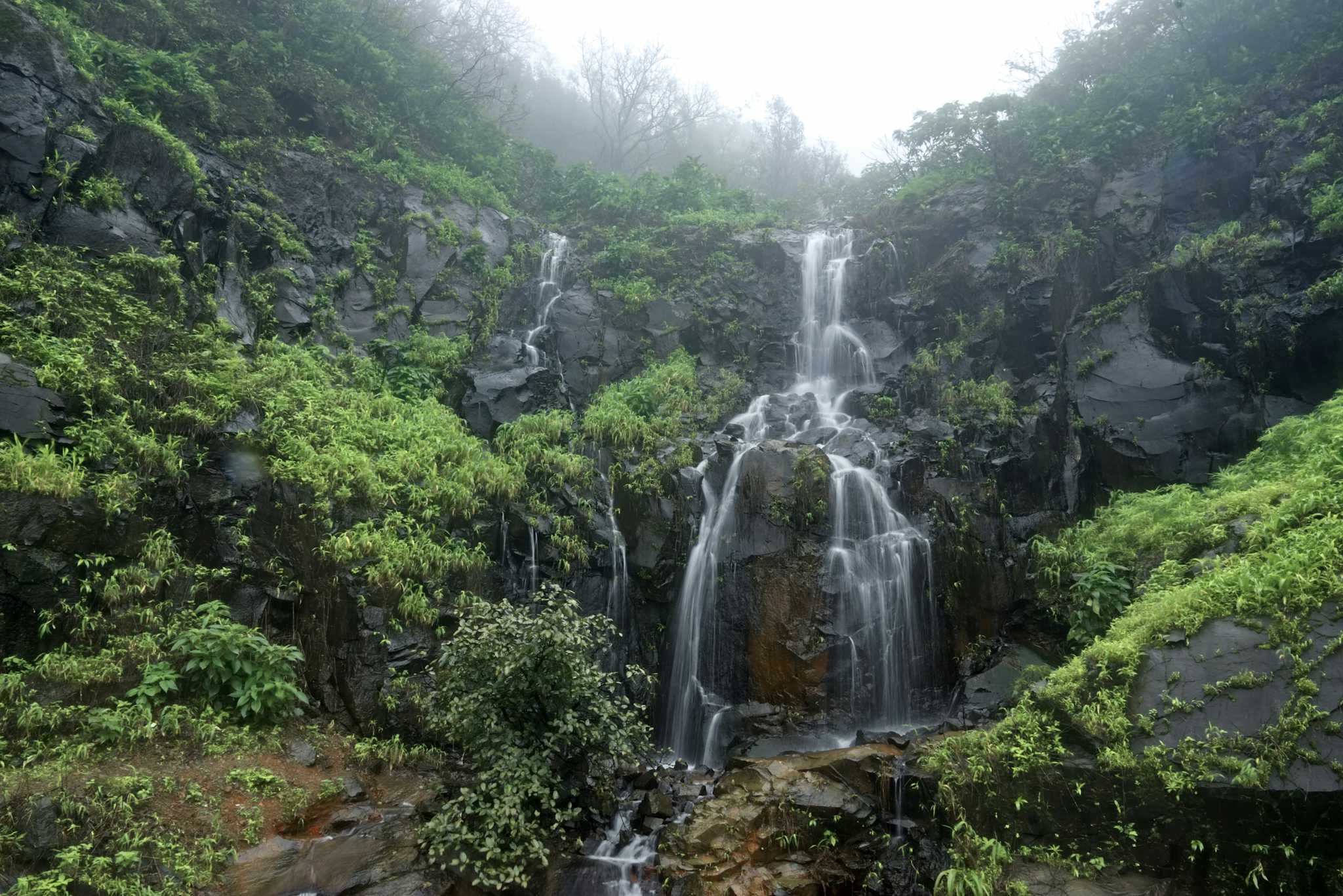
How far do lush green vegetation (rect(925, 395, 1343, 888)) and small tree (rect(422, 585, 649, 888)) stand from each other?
4.03 meters

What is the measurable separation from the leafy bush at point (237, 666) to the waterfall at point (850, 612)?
6.09m

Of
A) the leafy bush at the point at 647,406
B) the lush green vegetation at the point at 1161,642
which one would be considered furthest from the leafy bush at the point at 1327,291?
the leafy bush at the point at 647,406

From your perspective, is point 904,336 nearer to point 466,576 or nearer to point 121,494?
point 466,576

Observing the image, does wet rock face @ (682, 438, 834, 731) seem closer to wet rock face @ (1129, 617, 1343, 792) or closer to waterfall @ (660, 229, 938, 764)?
waterfall @ (660, 229, 938, 764)

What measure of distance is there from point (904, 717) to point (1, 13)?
2012 cm

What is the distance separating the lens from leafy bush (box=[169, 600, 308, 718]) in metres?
8.13

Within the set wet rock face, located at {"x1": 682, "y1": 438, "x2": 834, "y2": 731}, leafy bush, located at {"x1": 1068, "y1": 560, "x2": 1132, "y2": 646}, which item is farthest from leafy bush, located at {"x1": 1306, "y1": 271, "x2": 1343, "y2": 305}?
wet rock face, located at {"x1": 682, "y1": 438, "x2": 834, "y2": 731}

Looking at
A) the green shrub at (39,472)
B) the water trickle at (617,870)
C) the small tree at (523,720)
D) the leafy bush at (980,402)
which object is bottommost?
the water trickle at (617,870)

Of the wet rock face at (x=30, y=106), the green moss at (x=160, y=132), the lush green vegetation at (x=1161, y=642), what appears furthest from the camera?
the green moss at (x=160, y=132)

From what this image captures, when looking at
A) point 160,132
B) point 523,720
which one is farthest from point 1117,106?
point 160,132

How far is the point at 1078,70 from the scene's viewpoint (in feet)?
69.4

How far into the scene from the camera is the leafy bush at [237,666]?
320 inches

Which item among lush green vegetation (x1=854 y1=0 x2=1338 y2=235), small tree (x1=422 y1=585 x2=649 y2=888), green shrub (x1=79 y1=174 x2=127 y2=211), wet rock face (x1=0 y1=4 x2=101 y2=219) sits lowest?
small tree (x1=422 y1=585 x2=649 y2=888)

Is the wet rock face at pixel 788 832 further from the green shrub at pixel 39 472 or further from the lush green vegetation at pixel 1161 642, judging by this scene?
the green shrub at pixel 39 472
